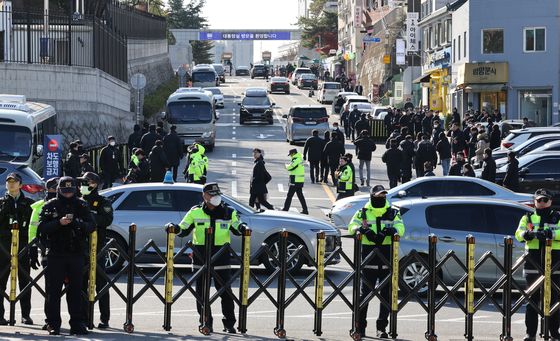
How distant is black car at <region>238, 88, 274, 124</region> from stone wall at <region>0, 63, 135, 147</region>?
18420mm

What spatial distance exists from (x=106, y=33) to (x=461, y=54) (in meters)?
24.7

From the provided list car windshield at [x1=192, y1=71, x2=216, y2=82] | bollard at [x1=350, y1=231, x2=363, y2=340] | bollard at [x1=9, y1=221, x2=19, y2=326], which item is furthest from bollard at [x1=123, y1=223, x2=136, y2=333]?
car windshield at [x1=192, y1=71, x2=216, y2=82]

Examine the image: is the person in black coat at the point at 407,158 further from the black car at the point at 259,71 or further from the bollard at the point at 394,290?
the black car at the point at 259,71

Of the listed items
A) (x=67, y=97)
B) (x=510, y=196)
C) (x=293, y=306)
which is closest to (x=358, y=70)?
(x=67, y=97)

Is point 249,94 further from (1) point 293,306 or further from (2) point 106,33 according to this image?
(1) point 293,306

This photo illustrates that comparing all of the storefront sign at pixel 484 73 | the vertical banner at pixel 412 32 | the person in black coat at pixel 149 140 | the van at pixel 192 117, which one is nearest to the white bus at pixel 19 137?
the person in black coat at pixel 149 140

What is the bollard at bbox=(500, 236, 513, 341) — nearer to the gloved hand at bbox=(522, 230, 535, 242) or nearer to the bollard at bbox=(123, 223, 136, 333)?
the gloved hand at bbox=(522, 230, 535, 242)

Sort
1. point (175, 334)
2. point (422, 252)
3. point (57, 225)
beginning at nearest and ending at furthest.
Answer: point (57, 225) → point (175, 334) → point (422, 252)

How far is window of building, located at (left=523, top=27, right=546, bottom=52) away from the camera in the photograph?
59094 mm

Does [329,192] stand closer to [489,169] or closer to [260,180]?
[489,169]

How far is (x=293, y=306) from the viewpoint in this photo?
16.3 metres

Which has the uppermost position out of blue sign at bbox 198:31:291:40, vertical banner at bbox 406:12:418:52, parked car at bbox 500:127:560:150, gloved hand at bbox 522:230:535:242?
blue sign at bbox 198:31:291:40

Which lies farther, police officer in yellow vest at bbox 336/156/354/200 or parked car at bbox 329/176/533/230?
police officer in yellow vest at bbox 336/156/354/200

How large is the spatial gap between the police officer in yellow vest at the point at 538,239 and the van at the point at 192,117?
31.4 meters
